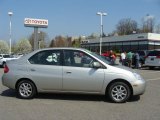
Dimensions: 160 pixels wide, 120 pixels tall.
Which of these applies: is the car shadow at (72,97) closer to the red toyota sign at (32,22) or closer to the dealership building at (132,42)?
the red toyota sign at (32,22)

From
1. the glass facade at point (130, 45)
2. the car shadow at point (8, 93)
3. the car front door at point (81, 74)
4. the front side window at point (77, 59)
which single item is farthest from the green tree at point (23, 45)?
the car front door at point (81, 74)

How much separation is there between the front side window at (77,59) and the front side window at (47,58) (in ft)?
0.80

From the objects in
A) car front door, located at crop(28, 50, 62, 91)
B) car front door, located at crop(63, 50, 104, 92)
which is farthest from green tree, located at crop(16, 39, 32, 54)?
car front door, located at crop(63, 50, 104, 92)

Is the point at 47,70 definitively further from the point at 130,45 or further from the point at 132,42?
the point at 130,45

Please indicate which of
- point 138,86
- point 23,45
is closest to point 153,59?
point 138,86

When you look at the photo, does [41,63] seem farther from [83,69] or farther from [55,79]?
[83,69]

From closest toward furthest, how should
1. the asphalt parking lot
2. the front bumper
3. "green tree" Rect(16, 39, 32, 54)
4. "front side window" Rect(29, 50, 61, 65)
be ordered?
the asphalt parking lot < the front bumper < "front side window" Rect(29, 50, 61, 65) < "green tree" Rect(16, 39, 32, 54)

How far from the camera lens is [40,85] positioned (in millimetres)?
9984

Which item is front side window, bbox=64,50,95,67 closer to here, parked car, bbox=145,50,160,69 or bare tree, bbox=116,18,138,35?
parked car, bbox=145,50,160,69

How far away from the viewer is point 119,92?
9602 millimetres

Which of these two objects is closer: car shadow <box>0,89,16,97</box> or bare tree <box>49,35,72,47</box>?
car shadow <box>0,89,16,97</box>

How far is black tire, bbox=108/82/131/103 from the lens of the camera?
959 centimetres

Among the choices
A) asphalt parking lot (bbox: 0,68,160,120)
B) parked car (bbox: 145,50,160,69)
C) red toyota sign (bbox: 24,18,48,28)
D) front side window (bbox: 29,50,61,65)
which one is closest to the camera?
asphalt parking lot (bbox: 0,68,160,120)

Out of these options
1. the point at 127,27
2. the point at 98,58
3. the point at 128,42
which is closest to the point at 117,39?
the point at 128,42
